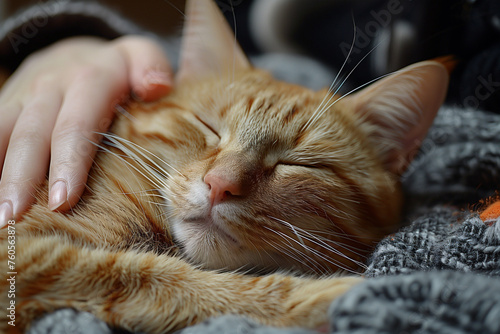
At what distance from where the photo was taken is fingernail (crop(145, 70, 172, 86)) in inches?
43.5

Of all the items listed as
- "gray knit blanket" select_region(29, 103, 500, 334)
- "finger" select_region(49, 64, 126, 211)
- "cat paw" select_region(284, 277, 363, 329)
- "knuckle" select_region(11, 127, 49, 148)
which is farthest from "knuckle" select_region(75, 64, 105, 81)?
"cat paw" select_region(284, 277, 363, 329)

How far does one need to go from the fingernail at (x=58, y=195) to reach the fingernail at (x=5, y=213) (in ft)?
0.24

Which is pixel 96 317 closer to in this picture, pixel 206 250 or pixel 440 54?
pixel 206 250

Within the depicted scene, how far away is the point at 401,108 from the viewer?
103 centimetres

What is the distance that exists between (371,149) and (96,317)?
0.78m

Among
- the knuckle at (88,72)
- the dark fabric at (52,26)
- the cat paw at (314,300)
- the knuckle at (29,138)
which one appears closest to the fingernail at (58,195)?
the knuckle at (29,138)

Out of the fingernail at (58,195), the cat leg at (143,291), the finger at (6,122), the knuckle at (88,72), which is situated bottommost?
the cat leg at (143,291)

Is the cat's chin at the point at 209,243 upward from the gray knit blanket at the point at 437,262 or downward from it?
downward

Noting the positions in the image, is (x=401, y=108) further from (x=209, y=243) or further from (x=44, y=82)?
(x=44, y=82)

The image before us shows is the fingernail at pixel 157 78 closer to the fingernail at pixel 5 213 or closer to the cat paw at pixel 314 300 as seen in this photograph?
the fingernail at pixel 5 213

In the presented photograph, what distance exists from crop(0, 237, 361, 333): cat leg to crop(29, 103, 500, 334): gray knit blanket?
0.04 metres

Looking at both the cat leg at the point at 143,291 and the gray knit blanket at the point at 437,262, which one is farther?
the cat leg at the point at 143,291

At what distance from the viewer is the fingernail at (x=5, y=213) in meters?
0.73

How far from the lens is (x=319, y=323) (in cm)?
62
